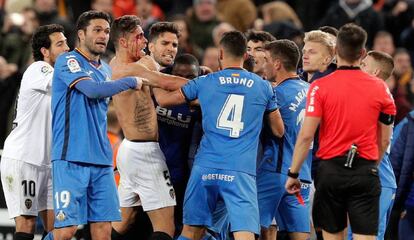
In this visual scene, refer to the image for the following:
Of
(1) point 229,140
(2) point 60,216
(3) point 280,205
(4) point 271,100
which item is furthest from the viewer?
(3) point 280,205

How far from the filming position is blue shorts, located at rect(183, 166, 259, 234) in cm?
1075

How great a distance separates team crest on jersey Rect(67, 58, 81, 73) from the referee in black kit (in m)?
2.40

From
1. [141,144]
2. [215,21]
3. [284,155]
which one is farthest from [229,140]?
[215,21]

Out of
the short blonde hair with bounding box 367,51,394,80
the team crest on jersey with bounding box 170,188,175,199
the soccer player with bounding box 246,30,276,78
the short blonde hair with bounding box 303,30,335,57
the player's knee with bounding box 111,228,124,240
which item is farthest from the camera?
the soccer player with bounding box 246,30,276,78

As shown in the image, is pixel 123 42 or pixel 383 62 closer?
pixel 123 42

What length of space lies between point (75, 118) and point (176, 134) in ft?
4.66

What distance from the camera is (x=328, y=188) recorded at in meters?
9.96

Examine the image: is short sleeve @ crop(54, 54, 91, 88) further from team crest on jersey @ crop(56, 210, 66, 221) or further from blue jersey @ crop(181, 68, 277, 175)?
team crest on jersey @ crop(56, 210, 66, 221)

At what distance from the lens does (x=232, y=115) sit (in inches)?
425

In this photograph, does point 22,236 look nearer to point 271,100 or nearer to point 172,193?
point 172,193

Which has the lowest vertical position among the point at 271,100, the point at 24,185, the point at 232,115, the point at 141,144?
the point at 24,185

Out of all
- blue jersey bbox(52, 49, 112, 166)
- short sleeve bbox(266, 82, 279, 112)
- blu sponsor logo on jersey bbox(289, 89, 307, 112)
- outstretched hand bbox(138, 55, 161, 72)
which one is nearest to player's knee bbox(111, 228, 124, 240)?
blue jersey bbox(52, 49, 112, 166)

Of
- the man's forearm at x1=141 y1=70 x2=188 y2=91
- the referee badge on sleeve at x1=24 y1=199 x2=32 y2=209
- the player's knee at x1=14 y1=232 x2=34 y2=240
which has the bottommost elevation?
the player's knee at x1=14 y1=232 x2=34 y2=240

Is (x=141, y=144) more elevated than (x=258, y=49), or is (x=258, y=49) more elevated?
(x=258, y=49)
